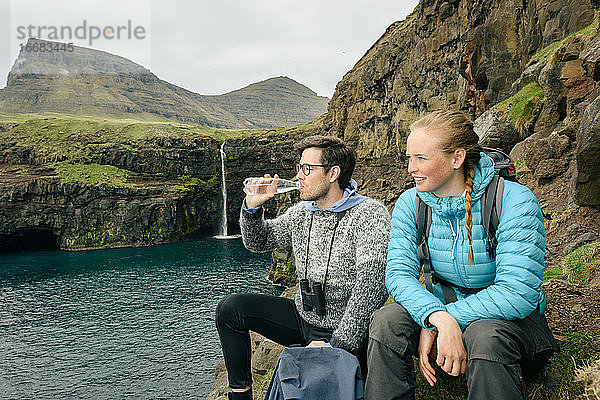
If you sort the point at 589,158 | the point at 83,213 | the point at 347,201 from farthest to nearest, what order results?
the point at 83,213, the point at 589,158, the point at 347,201

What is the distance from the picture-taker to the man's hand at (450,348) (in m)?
3.24

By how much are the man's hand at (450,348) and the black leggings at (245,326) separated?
5.22 ft

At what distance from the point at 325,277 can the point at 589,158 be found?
6287mm

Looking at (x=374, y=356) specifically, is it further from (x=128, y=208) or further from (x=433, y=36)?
(x=128, y=208)

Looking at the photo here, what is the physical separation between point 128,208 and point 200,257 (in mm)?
21929

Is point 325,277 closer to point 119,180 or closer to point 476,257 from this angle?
point 476,257

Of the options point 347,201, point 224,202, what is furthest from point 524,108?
point 224,202

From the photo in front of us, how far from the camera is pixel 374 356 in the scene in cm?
340

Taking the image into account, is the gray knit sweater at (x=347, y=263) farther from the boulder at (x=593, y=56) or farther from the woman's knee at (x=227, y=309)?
the boulder at (x=593, y=56)

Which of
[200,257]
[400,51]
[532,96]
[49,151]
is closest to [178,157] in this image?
[49,151]

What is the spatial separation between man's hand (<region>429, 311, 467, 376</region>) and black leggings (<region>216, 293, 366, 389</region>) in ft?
5.22

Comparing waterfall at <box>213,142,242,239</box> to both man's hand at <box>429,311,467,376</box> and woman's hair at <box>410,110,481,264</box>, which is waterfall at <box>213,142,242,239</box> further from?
man's hand at <box>429,311,467,376</box>

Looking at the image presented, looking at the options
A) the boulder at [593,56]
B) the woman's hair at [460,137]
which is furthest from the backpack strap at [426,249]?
the boulder at [593,56]

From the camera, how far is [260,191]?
5.32m
